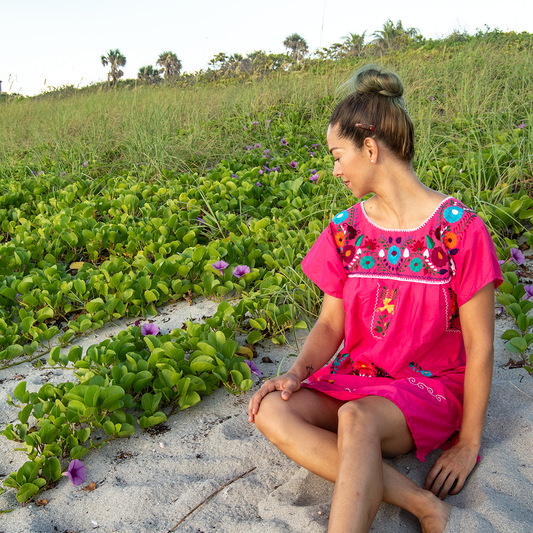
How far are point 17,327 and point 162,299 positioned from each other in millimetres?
857

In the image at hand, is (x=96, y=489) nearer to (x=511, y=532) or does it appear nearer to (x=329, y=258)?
(x=329, y=258)

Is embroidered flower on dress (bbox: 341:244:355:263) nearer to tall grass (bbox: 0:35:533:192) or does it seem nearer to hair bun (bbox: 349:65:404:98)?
hair bun (bbox: 349:65:404:98)

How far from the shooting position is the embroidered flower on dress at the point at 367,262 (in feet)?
6.34

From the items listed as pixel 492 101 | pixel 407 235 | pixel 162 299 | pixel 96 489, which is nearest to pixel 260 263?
pixel 162 299

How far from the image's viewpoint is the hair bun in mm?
1769

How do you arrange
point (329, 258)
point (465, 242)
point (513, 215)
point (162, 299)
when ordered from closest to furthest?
point (465, 242)
point (329, 258)
point (162, 299)
point (513, 215)

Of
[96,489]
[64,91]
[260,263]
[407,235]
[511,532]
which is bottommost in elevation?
[96,489]

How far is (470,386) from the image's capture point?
1723mm

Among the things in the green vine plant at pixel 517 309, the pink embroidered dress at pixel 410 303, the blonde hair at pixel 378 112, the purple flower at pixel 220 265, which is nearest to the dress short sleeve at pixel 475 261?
the pink embroidered dress at pixel 410 303

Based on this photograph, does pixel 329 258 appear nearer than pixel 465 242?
No

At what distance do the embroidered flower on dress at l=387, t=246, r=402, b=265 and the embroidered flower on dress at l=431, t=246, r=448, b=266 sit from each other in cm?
13

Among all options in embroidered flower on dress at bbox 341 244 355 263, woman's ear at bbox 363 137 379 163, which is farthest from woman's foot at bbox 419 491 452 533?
woman's ear at bbox 363 137 379 163

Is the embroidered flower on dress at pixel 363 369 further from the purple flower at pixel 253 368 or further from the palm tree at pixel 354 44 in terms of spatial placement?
the palm tree at pixel 354 44

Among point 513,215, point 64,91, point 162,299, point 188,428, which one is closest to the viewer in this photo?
point 188,428
